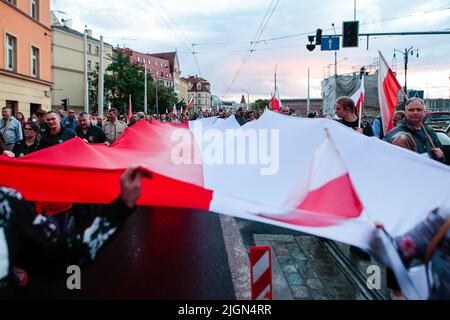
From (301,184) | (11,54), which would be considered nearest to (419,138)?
(301,184)

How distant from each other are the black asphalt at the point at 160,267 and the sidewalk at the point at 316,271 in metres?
0.61

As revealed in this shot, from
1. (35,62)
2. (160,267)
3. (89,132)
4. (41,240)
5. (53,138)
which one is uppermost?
(35,62)

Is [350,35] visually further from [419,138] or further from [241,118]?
[419,138]

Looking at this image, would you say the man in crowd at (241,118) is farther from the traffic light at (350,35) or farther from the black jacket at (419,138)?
the black jacket at (419,138)

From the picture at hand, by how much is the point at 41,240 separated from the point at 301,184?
6.55ft

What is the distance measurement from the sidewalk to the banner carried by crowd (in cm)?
140

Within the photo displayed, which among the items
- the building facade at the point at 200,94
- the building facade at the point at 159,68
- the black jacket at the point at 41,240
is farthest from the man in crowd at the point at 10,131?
the building facade at the point at 200,94

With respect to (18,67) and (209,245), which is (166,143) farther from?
(18,67)

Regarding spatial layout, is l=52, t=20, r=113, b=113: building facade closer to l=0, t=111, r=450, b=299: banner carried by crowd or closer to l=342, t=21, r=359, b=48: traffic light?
l=342, t=21, r=359, b=48: traffic light

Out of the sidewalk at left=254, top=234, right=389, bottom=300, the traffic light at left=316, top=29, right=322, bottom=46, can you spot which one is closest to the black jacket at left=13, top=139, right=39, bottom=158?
the sidewalk at left=254, top=234, right=389, bottom=300

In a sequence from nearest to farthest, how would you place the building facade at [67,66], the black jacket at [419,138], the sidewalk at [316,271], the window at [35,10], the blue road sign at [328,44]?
the sidewalk at [316,271] → the black jacket at [419,138] → the blue road sign at [328,44] → the window at [35,10] → the building facade at [67,66]

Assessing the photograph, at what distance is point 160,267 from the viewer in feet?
15.8

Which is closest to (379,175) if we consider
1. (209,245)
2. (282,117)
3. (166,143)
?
(282,117)

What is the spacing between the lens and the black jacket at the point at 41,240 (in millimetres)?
1952
